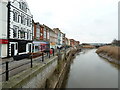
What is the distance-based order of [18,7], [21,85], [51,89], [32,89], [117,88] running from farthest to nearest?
[18,7] → [117,88] → [51,89] → [32,89] → [21,85]

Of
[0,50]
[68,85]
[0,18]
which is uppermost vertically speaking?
[0,18]

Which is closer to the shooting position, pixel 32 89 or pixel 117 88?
pixel 32 89

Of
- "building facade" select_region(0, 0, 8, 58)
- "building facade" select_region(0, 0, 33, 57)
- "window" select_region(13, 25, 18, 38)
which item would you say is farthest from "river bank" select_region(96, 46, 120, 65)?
"building facade" select_region(0, 0, 8, 58)

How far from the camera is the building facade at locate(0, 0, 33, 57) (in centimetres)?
1550

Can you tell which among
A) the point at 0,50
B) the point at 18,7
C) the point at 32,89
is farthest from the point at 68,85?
the point at 18,7

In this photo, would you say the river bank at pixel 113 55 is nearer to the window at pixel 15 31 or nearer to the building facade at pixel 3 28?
the window at pixel 15 31

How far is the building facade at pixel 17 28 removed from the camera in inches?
610

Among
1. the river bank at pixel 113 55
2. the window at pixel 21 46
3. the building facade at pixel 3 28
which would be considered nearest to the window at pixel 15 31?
the building facade at pixel 3 28

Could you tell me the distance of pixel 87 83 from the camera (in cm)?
1298

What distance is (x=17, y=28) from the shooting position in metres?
17.5

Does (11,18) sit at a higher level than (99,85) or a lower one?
higher

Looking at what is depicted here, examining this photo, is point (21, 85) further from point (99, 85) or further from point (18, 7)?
point (18, 7)

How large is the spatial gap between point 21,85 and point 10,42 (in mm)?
12675

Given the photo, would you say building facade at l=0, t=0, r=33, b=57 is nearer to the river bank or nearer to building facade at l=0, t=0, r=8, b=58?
building facade at l=0, t=0, r=8, b=58
